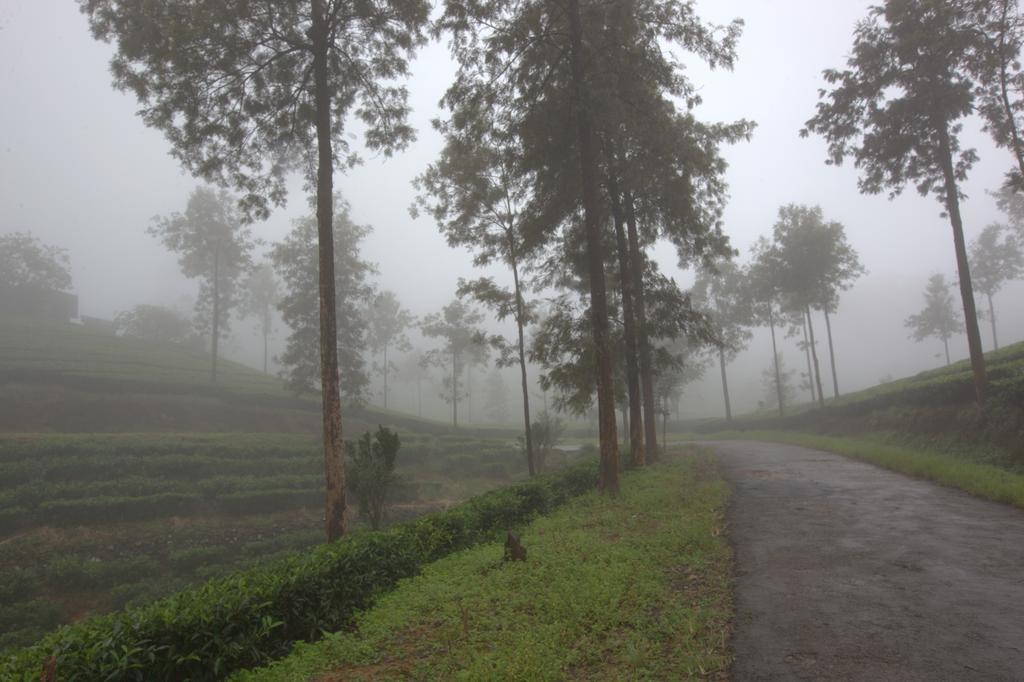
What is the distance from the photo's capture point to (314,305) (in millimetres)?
34594

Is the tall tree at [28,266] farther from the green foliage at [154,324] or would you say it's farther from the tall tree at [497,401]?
the tall tree at [497,401]

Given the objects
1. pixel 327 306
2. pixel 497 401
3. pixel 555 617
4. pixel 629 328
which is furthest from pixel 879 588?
pixel 497 401

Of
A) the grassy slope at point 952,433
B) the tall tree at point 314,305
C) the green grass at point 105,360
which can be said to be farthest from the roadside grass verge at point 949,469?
the green grass at point 105,360

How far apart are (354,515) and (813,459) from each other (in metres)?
17.5

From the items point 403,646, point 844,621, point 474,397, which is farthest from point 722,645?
point 474,397

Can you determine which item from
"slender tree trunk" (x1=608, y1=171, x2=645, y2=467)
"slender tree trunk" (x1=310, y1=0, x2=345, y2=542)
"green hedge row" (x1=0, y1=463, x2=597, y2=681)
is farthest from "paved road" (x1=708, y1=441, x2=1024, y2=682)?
"slender tree trunk" (x1=310, y1=0, x2=345, y2=542)

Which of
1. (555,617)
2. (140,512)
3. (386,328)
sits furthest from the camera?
(386,328)

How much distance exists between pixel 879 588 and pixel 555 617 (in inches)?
146

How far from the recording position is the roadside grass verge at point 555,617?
4.70m

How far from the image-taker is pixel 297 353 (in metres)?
33.0

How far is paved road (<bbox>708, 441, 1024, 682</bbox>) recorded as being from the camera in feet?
14.3

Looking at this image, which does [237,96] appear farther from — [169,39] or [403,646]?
[403,646]

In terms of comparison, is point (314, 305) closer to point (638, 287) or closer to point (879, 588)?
point (638, 287)

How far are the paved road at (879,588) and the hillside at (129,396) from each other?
3090cm
